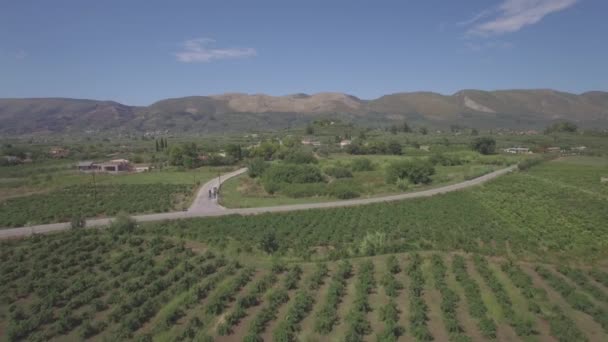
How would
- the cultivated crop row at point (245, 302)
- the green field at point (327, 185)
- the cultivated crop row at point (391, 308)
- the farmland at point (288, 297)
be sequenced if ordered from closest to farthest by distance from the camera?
the cultivated crop row at point (391, 308), the farmland at point (288, 297), the cultivated crop row at point (245, 302), the green field at point (327, 185)

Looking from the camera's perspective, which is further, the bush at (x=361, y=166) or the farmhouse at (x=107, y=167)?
the farmhouse at (x=107, y=167)

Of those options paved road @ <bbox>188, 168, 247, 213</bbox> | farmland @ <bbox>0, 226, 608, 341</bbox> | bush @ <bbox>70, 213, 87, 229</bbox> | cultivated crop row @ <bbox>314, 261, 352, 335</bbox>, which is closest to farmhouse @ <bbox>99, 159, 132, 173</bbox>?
paved road @ <bbox>188, 168, 247, 213</bbox>

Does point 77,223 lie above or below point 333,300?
above

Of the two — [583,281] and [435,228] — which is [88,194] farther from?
[583,281]

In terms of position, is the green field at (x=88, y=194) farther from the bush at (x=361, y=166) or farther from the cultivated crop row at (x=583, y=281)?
the cultivated crop row at (x=583, y=281)

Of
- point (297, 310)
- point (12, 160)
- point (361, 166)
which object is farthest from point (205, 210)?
point (12, 160)

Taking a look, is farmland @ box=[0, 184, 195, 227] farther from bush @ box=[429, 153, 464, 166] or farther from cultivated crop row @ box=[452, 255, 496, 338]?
bush @ box=[429, 153, 464, 166]

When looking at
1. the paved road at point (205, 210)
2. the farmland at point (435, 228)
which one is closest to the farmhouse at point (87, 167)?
the paved road at point (205, 210)
